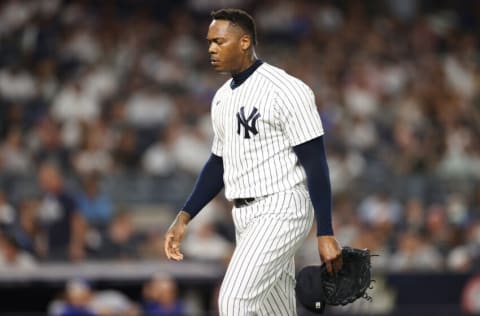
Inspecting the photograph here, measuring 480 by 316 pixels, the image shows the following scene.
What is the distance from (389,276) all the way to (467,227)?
4.33 ft

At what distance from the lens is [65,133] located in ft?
40.5

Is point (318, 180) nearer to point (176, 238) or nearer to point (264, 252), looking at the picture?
point (264, 252)

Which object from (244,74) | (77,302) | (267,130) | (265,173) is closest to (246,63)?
(244,74)

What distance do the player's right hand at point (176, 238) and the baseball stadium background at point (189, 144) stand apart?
3707mm

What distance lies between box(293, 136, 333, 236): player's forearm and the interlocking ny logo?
0.20m

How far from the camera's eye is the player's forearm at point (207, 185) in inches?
222

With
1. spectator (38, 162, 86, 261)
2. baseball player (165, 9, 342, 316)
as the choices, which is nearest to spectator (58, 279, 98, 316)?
spectator (38, 162, 86, 261)

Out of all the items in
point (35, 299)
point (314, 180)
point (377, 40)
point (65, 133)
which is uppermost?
point (377, 40)

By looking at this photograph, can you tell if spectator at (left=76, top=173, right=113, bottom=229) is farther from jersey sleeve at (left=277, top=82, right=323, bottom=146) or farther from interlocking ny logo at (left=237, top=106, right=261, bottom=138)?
jersey sleeve at (left=277, top=82, right=323, bottom=146)

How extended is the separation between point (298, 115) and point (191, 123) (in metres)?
7.88

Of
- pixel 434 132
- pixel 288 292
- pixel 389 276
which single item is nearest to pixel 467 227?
pixel 389 276

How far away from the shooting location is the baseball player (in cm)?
516

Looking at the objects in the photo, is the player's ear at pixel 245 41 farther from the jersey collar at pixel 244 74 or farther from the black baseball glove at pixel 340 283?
the black baseball glove at pixel 340 283

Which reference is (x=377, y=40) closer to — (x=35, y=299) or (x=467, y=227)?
(x=467, y=227)
